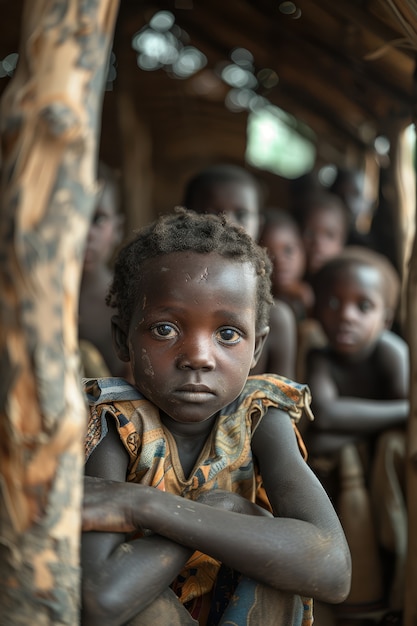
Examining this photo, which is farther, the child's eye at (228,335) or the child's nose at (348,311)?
the child's nose at (348,311)

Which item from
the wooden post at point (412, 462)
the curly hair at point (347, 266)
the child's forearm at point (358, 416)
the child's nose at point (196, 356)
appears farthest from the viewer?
the curly hair at point (347, 266)

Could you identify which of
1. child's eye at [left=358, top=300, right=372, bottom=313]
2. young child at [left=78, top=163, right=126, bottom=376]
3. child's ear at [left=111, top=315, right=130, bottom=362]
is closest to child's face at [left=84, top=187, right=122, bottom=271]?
young child at [left=78, top=163, right=126, bottom=376]

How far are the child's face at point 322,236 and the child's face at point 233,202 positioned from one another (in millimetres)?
1042

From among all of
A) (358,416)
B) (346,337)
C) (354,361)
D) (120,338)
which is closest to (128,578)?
(120,338)

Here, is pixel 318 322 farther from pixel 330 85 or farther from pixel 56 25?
pixel 56 25

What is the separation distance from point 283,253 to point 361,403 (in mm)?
1409

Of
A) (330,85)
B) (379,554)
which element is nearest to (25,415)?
(379,554)

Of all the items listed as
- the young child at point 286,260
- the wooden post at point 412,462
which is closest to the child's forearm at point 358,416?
the wooden post at point 412,462

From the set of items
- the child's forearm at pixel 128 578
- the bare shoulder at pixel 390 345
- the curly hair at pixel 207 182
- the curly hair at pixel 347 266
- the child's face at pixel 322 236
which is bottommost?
the child's forearm at pixel 128 578

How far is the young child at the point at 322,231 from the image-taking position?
4.99 meters

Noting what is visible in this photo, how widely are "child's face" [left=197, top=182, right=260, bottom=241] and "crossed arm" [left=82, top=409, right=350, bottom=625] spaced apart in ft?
8.09

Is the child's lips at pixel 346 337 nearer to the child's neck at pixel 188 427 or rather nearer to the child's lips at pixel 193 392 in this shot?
the child's neck at pixel 188 427

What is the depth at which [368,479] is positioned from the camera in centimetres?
319

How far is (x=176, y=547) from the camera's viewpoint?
1.57 metres
